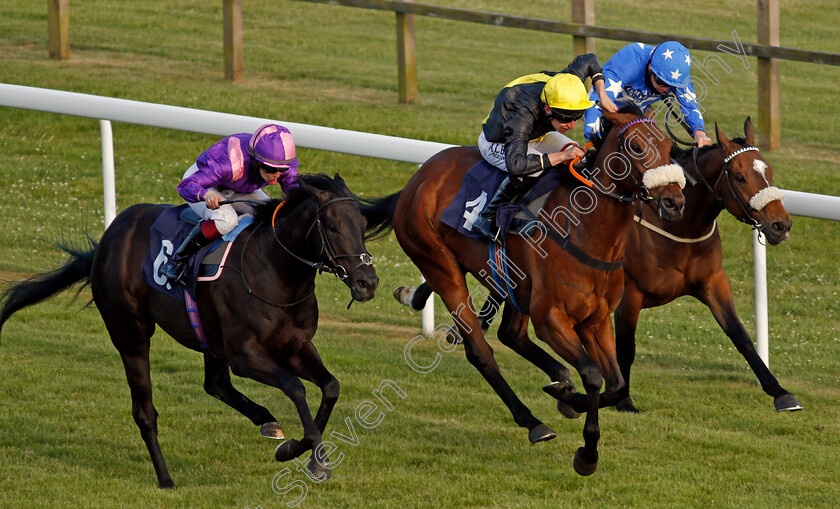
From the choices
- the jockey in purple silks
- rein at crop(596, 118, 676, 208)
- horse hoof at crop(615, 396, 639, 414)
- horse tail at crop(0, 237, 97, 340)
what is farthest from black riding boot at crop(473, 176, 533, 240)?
horse tail at crop(0, 237, 97, 340)

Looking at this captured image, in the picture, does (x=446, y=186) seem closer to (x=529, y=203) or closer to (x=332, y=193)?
(x=529, y=203)

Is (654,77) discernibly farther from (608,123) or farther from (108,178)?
(108,178)

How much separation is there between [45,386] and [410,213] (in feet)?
7.58

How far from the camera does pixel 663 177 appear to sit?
15.8 ft

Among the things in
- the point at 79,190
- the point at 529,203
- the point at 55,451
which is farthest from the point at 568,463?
the point at 79,190

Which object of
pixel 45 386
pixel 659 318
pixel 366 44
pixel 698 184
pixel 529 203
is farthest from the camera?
pixel 366 44

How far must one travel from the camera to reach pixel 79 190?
34.0 ft

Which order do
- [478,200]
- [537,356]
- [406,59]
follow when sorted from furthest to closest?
[406,59], [537,356], [478,200]

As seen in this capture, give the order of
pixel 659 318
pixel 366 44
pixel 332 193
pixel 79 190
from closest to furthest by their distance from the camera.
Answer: pixel 332 193, pixel 659 318, pixel 79 190, pixel 366 44

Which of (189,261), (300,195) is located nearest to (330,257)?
(300,195)

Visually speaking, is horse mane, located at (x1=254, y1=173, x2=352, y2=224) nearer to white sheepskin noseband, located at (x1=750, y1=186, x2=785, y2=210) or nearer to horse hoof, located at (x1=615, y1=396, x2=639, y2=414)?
white sheepskin noseband, located at (x1=750, y1=186, x2=785, y2=210)

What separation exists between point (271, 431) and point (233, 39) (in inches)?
296

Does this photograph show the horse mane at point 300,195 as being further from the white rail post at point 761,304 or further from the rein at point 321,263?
the white rail post at point 761,304

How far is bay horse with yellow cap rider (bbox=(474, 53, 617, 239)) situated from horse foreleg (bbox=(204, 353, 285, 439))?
1.40m
